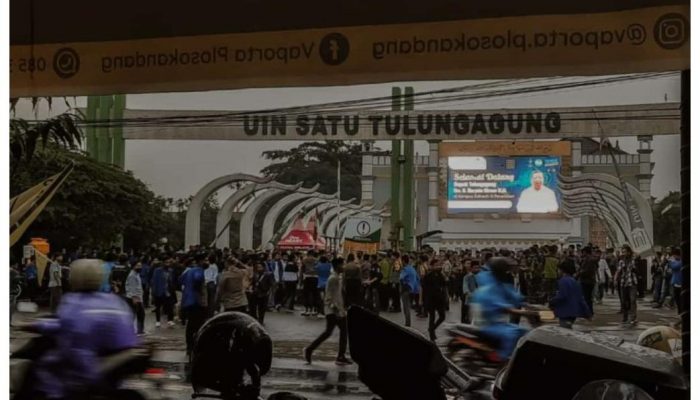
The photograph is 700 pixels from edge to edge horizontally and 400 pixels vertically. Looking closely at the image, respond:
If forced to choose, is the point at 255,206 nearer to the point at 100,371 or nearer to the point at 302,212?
the point at 302,212

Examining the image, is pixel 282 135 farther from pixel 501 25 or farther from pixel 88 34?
pixel 501 25

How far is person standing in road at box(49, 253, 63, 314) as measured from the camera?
5.24m

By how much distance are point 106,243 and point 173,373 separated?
10.5 ft

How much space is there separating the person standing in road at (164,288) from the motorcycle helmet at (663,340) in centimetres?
748

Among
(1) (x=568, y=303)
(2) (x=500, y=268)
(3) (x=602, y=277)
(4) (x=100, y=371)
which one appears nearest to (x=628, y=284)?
(3) (x=602, y=277)

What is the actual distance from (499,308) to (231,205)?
465cm

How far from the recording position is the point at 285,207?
15.1 meters

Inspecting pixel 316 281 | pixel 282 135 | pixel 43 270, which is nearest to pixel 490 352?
pixel 282 135

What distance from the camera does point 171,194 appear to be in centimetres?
664

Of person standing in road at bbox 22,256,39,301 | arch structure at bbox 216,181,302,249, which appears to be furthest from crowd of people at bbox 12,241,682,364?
arch structure at bbox 216,181,302,249

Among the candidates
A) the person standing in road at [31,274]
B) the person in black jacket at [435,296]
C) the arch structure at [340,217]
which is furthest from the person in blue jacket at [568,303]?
the person standing in road at [31,274]

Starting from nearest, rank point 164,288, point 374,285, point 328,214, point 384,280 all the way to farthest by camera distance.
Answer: point 164,288 → point 374,285 → point 384,280 → point 328,214

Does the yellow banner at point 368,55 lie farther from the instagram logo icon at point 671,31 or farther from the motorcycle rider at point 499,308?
the motorcycle rider at point 499,308

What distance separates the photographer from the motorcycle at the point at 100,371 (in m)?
4.50
